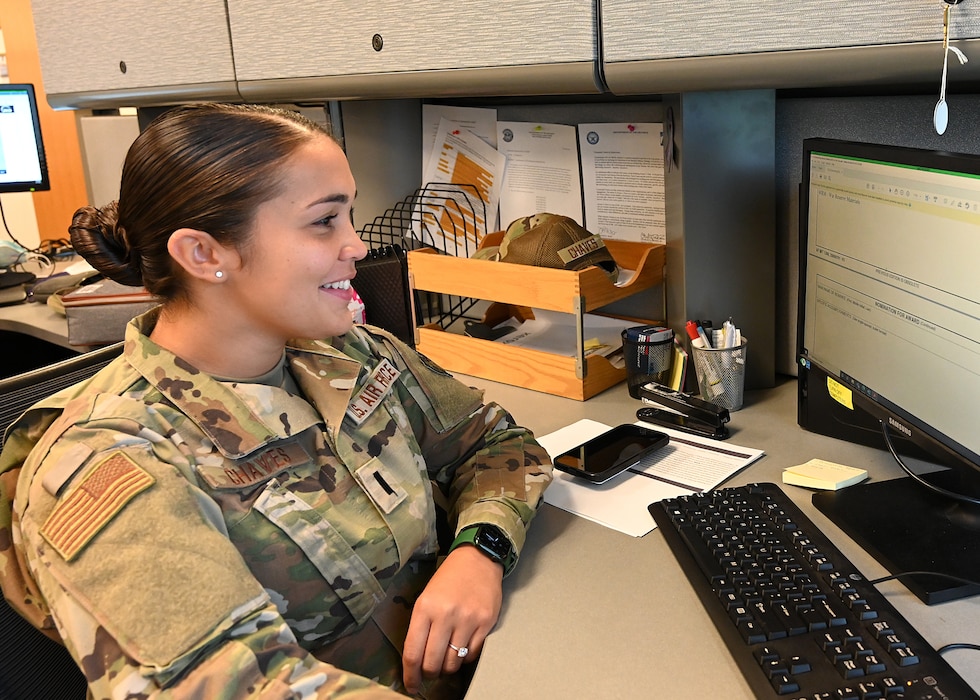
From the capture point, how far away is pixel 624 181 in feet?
4.91

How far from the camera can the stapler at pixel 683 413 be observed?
1.19m

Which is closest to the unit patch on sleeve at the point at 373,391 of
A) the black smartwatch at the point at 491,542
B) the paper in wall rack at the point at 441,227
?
the black smartwatch at the point at 491,542

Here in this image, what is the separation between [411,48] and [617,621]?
85 centimetres

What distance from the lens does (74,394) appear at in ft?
2.76

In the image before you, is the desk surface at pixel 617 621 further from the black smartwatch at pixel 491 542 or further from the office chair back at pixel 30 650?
the office chair back at pixel 30 650

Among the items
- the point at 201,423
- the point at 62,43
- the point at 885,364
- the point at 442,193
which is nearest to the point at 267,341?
the point at 201,423

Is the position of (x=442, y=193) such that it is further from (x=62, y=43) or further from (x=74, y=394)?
(x=74, y=394)

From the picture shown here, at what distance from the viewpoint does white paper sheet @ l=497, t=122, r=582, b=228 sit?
1574 mm

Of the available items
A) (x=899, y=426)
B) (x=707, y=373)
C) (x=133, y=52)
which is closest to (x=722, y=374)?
(x=707, y=373)

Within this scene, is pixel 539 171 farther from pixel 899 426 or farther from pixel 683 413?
pixel 899 426

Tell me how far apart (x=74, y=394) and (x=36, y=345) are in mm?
1819

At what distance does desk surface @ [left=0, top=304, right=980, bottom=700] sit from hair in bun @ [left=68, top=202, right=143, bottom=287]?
529mm

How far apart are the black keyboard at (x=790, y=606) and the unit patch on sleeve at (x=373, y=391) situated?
1.10ft

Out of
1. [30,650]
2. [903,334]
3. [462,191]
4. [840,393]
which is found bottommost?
[30,650]
